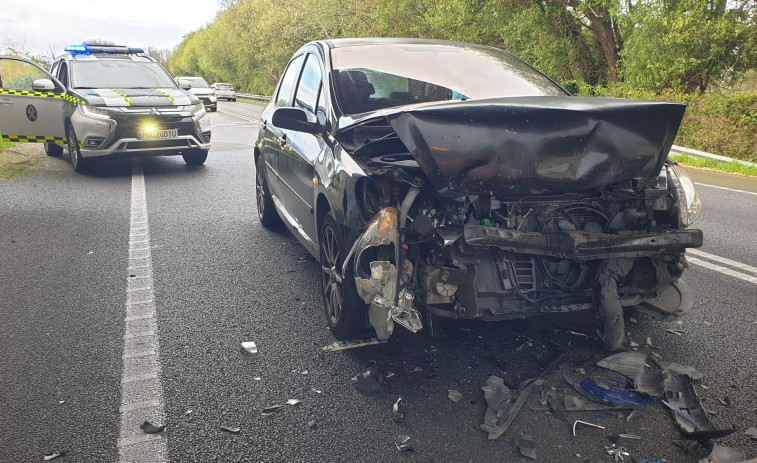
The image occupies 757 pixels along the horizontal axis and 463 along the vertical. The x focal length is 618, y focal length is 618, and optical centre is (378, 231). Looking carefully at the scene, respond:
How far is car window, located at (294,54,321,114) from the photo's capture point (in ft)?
15.4

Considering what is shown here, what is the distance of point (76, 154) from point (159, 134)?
1.56 m

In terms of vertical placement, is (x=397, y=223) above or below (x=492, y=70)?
below

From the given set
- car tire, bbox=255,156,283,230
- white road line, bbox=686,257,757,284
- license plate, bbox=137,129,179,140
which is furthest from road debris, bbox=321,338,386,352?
license plate, bbox=137,129,179,140

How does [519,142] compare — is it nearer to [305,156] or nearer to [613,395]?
[613,395]

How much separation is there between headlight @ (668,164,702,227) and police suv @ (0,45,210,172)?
8.13m

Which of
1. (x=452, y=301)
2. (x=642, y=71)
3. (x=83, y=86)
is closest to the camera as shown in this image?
(x=452, y=301)

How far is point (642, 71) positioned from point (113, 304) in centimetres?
1630

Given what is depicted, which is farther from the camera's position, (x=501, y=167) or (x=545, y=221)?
(x=545, y=221)

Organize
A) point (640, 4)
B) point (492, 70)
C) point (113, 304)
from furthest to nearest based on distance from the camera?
point (640, 4), point (492, 70), point (113, 304)

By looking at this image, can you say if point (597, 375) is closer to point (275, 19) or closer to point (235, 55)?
point (275, 19)

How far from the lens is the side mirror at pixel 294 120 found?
424cm

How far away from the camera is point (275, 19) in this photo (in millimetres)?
48688

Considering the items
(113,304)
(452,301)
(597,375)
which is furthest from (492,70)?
(113,304)

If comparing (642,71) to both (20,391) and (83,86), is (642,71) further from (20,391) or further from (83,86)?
(20,391)
